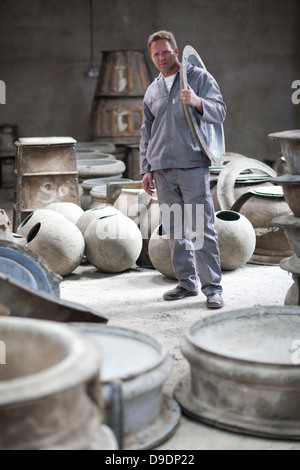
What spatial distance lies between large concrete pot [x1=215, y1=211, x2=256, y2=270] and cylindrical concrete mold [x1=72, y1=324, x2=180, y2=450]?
3022mm

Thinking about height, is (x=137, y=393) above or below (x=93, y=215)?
below

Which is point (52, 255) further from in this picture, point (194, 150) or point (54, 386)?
point (54, 386)

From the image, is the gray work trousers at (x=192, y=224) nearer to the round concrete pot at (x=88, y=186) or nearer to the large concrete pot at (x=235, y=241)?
the large concrete pot at (x=235, y=241)

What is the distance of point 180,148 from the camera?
5512 millimetres

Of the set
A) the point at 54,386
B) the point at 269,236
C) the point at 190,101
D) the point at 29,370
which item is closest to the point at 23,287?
the point at 29,370

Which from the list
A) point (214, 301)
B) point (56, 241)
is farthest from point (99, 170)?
point (214, 301)

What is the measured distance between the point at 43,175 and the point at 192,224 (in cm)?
301

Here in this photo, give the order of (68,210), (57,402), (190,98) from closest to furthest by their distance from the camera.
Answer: (57,402)
(190,98)
(68,210)

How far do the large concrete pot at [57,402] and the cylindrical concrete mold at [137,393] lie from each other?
71cm

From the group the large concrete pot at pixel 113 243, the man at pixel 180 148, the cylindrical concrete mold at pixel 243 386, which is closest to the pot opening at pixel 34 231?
the large concrete pot at pixel 113 243

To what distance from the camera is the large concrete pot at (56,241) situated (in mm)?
6457

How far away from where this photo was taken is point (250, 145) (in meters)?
13.6

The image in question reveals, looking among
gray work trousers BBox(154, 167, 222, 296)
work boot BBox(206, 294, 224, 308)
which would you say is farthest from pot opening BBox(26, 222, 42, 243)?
work boot BBox(206, 294, 224, 308)

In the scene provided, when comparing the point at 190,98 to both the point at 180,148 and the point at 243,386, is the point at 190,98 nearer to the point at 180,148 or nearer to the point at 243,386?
the point at 180,148
